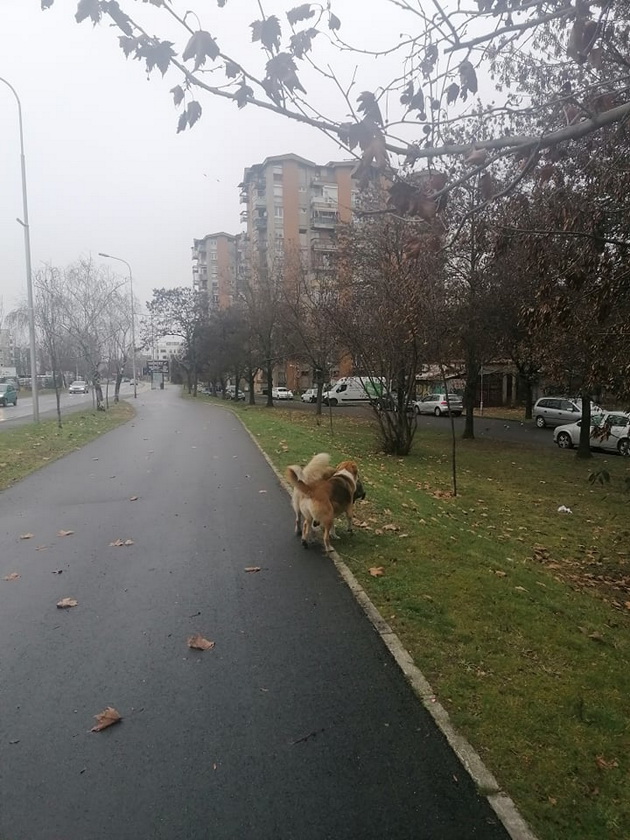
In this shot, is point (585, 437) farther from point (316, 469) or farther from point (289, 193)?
point (289, 193)

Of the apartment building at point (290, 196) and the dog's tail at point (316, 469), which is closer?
the dog's tail at point (316, 469)

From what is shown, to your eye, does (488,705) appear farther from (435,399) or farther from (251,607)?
(435,399)

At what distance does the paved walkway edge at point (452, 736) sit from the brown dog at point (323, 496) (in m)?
1.15

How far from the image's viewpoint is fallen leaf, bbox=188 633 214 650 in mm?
3902

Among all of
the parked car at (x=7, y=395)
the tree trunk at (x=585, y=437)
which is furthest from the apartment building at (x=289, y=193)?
the tree trunk at (x=585, y=437)

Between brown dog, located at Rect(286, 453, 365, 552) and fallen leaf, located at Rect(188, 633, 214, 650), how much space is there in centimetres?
211

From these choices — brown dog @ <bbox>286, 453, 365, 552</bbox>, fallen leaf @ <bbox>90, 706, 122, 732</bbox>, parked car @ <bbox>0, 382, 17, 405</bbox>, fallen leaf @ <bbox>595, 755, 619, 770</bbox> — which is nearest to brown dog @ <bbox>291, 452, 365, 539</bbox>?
brown dog @ <bbox>286, 453, 365, 552</bbox>

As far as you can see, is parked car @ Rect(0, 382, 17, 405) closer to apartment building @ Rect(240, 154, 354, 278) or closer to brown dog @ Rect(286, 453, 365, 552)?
apartment building @ Rect(240, 154, 354, 278)

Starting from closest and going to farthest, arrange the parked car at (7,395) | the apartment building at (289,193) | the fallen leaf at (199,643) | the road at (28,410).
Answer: the fallen leaf at (199,643) < the road at (28,410) < the parked car at (7,395) < the apartment building at (289,193)

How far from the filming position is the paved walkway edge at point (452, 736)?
7.75 ft

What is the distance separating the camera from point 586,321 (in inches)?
266

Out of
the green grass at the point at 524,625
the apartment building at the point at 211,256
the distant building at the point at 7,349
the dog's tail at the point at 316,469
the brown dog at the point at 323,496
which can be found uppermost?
the apartment building at the point at 211,256

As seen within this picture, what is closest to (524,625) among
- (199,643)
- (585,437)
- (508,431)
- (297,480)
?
(199,643)

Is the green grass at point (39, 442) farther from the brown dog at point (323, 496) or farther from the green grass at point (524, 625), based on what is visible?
the green grass at point (524, 625)
